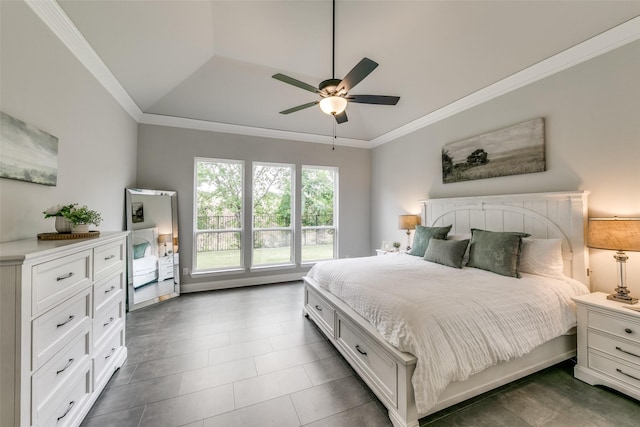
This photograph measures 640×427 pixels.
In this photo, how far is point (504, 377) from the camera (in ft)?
6.40

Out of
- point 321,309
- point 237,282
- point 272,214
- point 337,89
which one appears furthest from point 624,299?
point 237,282

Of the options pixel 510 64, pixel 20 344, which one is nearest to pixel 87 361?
pixel 20 344

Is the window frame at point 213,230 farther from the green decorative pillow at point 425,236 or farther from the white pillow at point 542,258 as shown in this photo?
the white pillow at point 542,258

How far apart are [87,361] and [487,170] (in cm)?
443

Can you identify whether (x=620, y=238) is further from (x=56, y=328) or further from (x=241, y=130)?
(x=241, y=130)

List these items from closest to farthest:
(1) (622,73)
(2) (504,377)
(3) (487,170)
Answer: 1. (2) (504,377)
2. (1) (622,73)
3. (3) (487,170)

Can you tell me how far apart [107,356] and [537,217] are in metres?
4.32

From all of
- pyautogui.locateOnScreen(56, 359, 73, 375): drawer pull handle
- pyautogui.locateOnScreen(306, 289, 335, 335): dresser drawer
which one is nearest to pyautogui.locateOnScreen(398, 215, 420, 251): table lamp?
pyautogui.locateOnScreen(306, 289, 335, 335): dresser drawer

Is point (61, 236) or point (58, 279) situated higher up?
point (61, 236)

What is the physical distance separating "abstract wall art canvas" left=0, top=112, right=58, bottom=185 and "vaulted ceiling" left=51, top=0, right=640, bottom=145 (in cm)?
107

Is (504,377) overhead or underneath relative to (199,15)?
underneath

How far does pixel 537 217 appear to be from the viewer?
2.78 meters

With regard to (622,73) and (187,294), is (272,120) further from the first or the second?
(622,73)

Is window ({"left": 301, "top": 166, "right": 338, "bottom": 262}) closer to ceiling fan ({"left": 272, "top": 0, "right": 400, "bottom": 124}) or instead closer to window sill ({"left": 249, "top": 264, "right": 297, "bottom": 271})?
window sill ({"left": 249, "top": 264, "right": 297, "bottom": 271})
